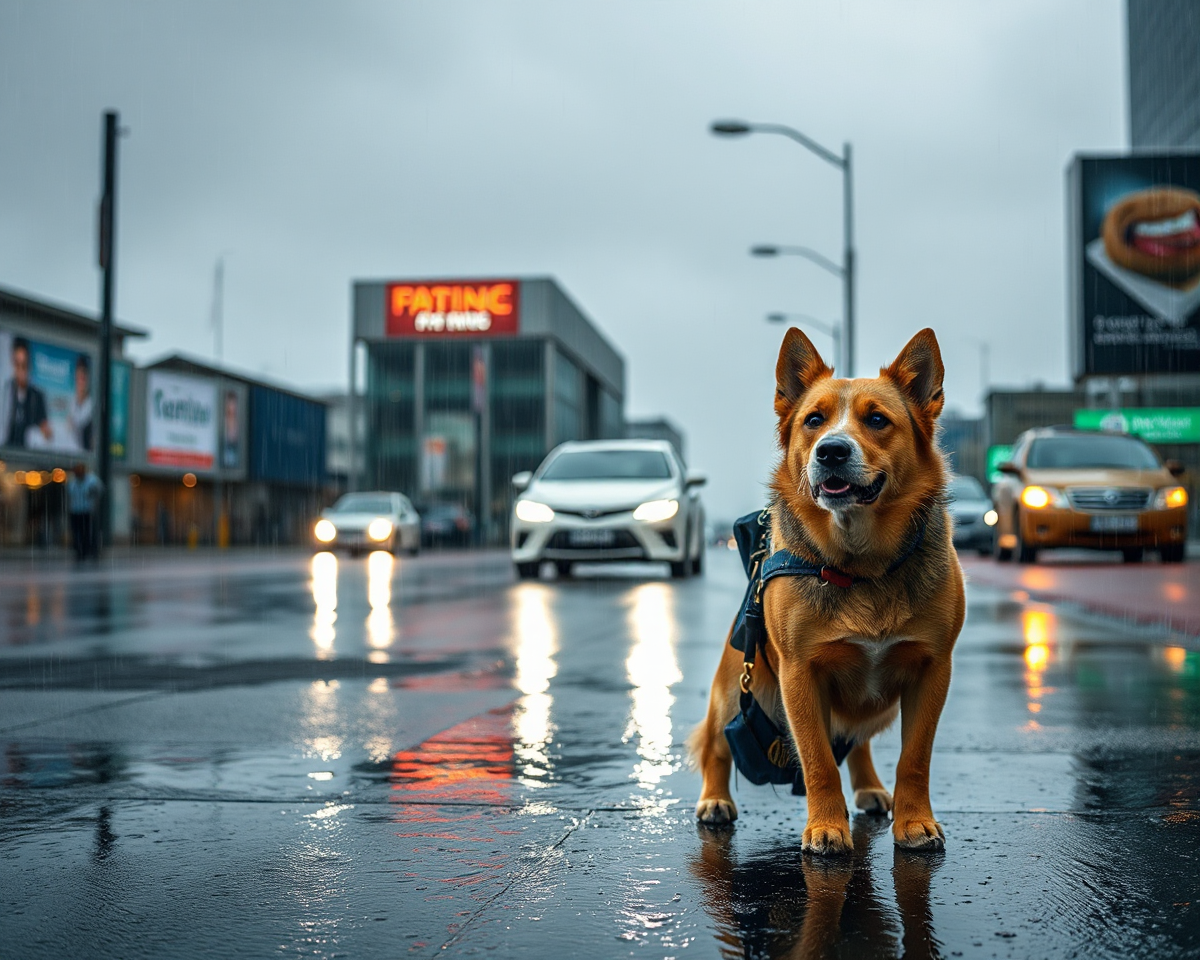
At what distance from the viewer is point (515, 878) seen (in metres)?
3.63

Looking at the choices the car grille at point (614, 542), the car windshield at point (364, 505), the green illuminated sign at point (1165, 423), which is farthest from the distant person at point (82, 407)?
the green illuminated sign at point (1165, 423)

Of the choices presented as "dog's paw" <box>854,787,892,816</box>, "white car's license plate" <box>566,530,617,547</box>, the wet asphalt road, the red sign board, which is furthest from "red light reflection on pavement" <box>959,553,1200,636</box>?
the red sign board

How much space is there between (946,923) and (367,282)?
3588 inches

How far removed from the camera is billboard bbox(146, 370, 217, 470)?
53719mm

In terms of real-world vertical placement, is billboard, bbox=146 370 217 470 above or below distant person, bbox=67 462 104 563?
above

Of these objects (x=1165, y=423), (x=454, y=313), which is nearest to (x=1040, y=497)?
(x=1165, y=423)

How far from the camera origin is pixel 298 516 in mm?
72438

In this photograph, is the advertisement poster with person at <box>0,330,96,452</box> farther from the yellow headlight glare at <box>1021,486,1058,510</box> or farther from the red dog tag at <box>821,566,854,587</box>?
the red dog tag at <box>821,566,854,587</box>

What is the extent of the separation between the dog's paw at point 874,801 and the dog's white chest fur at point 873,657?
1.99 ft

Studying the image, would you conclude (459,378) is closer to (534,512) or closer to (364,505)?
(364,505)

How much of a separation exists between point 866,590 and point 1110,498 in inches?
691

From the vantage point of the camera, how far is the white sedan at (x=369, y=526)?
34312 mm

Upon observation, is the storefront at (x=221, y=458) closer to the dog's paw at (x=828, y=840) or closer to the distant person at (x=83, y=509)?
the distant person at (x=83, y=509)

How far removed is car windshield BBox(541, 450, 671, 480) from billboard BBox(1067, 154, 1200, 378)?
2504cm
